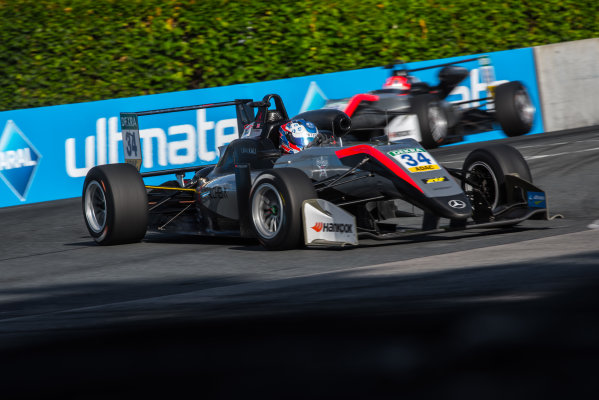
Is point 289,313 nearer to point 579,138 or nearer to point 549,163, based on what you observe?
point 549,163

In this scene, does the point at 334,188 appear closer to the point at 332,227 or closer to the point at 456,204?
the point at 332,227

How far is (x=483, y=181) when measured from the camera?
8492 millimetres

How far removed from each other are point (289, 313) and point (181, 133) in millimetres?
10320

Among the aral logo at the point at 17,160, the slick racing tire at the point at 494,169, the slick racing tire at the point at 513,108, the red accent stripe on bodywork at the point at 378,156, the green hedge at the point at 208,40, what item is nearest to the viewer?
the red accent stripe on bodywork at the point at 378,156

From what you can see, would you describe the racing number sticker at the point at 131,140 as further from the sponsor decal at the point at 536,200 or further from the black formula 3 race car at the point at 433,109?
the black formula 3 race car at the point at 433,109

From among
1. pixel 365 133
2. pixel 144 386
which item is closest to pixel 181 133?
pixel 365 133

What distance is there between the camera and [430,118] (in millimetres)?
14828

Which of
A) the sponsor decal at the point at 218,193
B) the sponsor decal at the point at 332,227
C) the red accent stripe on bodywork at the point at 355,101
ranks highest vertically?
the red accent stripe on bodywork at the point at 355,101

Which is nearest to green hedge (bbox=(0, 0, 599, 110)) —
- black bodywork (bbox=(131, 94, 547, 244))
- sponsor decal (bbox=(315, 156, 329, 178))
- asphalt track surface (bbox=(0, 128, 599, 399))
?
black bodywork (bbox=(131, 94, 547, 244))

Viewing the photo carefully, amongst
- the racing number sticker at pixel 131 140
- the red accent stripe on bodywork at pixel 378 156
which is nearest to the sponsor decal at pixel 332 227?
the red accent stripe on bodywork at pixel 378 156

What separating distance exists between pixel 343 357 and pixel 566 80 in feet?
48.1

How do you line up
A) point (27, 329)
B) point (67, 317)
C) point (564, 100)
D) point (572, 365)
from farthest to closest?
point (564, 100) → point (67, 317) → point (27, 329) → point (572, 365)

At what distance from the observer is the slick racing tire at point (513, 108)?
49.8 feet

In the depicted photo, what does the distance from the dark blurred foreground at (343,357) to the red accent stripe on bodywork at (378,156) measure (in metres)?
3.14
